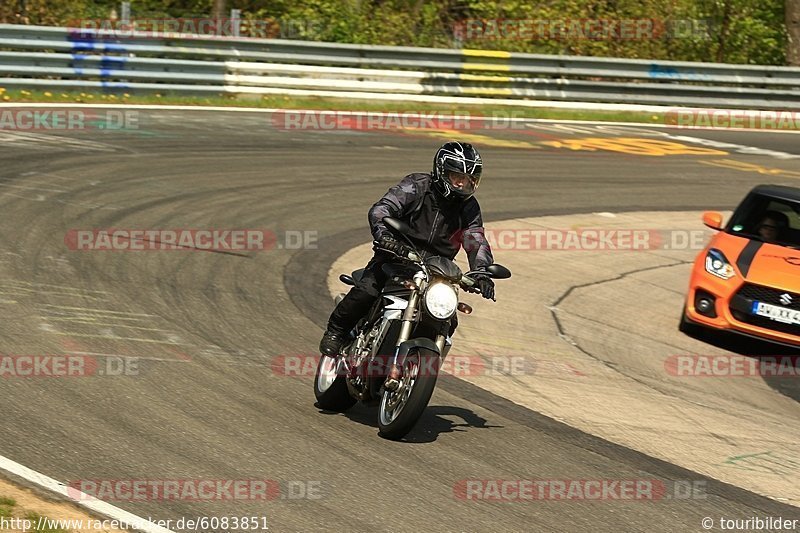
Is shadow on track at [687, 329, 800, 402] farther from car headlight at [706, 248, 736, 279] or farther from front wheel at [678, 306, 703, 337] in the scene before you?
car headlight at [706, 248, 736, 279]

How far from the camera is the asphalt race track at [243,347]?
6266 mm

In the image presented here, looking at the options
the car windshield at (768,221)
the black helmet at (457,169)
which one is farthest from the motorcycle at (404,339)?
the car windshield at (768,221)

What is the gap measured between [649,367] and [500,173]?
8.17 metres

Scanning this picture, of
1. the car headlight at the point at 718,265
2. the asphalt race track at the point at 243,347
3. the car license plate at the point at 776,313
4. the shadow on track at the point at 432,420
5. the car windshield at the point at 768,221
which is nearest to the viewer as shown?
the asphalt race track at the point at 243,347

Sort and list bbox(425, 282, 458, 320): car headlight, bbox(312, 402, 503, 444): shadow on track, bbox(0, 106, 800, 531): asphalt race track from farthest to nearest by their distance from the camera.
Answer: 1. bbox(312, 402, 503, 444): shadow on track
2. bbox(425, 282, 458, 320): car headlight
3. bbox(0, 106, 800, 531): asphalt race track

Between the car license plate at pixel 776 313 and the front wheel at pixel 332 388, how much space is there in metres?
4.87

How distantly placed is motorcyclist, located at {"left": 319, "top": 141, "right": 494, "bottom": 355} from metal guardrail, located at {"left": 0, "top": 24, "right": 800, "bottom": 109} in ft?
46.2

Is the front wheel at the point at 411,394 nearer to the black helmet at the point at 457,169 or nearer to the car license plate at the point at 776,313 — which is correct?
the black helmet at the point at 457,169

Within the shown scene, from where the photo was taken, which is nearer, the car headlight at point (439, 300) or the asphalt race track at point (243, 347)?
the asphalt race track at point (243, 347)

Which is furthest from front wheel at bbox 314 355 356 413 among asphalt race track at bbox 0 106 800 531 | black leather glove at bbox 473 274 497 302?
black leather glove at bbox 473 274 497 302

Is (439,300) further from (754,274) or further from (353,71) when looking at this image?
(353,71)

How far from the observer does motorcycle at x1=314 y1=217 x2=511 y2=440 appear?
685 centimetres

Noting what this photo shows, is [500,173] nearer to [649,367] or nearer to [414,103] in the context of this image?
[414,103]

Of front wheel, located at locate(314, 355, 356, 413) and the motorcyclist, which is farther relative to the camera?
front wheel, located at locate(314, 355, 356, 413)
